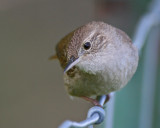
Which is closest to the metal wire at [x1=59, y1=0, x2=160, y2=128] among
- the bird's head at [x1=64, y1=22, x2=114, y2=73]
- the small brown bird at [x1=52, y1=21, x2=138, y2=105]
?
the small brown bird at [x1=52, y1=21, x2=138, y2=105]

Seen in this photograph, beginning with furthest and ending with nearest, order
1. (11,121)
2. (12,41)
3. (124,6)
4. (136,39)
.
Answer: (12,41) < (124,6) < (11,121) < (136,39)

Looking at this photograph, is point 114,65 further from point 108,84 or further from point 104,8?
point 104,8

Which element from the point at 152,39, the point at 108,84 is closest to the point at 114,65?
the point at 108,84

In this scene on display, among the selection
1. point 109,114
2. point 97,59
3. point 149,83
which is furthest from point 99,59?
point 149,83

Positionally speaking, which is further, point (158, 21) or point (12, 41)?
point (12, 41)

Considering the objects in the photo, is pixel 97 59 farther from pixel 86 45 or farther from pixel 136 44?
pixel 136 44
